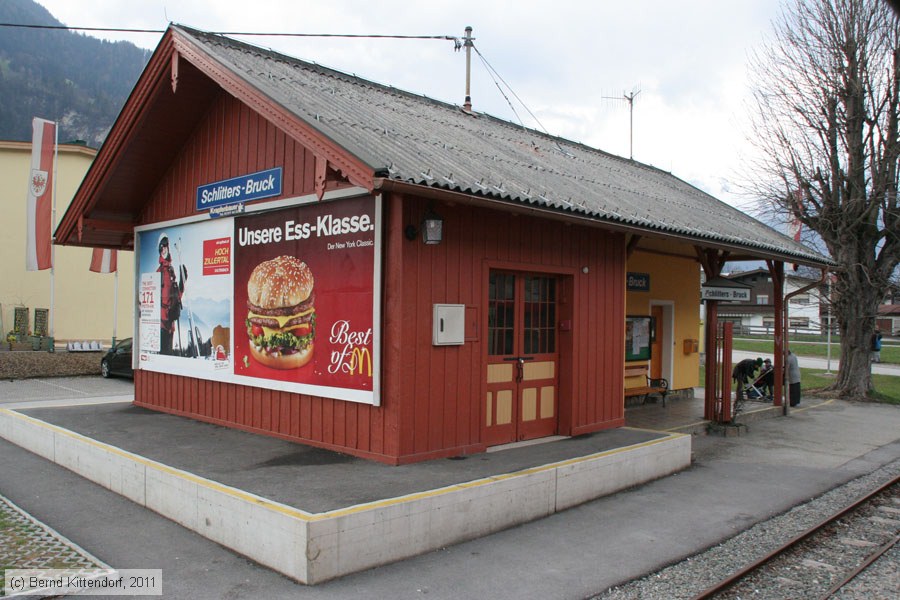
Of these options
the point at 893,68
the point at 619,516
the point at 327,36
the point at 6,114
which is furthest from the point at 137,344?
the point at 6,114

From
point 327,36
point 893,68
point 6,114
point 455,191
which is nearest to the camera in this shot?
point 455,191

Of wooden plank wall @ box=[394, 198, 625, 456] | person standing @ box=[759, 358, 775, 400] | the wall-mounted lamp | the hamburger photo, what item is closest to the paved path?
wooden plank wall @ box=[394, 198, 625, 456]

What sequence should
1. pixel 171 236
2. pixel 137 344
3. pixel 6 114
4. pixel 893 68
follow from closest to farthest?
pixel 171 236, pixel 137 344, pixel 893 68, pixel 6 114

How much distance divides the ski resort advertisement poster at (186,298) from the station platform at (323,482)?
1.03 m

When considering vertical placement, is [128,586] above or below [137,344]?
below

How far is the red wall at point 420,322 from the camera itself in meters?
7.34

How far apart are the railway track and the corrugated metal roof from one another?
402cm

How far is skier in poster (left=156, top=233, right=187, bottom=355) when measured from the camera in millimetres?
10562

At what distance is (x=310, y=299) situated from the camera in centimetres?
834

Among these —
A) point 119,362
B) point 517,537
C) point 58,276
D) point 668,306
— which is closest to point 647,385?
point 668,306

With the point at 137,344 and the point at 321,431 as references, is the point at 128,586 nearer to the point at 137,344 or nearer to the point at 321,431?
the point at 321,431

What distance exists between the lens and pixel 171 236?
35.3 ft

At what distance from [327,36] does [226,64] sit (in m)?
4.61

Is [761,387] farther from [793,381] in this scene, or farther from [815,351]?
[815,351]
